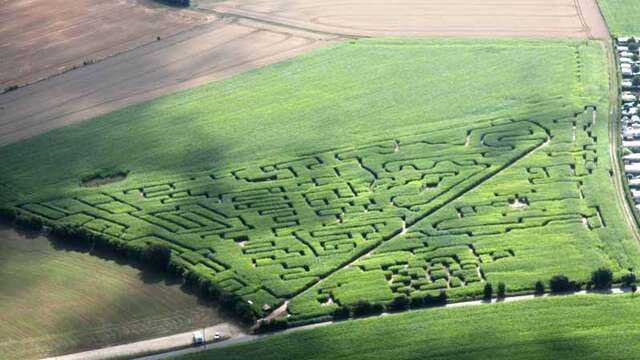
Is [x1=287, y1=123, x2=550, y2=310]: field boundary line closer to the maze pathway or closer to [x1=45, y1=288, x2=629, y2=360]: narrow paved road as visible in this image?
the maze pathway

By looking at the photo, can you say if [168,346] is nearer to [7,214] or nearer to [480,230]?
[7,214]

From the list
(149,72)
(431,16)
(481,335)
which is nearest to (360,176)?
(481,335)

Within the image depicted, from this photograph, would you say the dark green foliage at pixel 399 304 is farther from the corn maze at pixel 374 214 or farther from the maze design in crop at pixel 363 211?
the maze design in crop at pixel 363 211

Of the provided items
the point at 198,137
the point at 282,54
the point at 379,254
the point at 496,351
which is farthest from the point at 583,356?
the point at 282,54

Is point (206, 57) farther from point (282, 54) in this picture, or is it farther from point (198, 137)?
point (198, 137)

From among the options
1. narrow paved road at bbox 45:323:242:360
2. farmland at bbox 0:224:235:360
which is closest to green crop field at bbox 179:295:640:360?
Result: narrow paved road at bbox 45:323:242:360

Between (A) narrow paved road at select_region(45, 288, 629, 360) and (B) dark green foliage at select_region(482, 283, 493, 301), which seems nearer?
(A) narrow paved road at select_region(45, 288, 629, 360)
